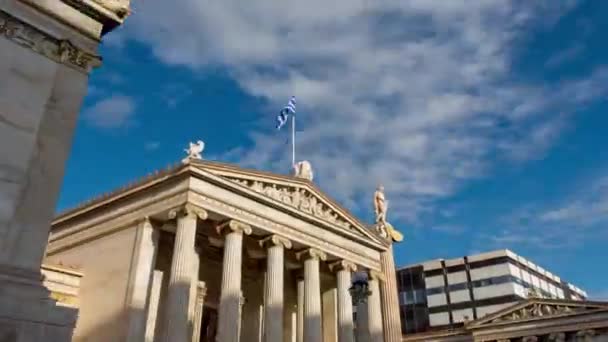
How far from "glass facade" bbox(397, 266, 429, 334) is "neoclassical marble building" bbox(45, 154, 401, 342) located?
137ft

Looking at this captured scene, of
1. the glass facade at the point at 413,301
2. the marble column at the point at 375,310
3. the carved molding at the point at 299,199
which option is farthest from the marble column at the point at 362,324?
the glass facade at the point at 413,301

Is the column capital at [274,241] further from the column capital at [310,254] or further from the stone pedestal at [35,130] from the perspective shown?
the stone pedestal at [35,130]

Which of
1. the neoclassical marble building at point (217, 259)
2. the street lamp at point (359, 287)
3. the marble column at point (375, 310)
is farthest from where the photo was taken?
the marble column at point (375, 310)

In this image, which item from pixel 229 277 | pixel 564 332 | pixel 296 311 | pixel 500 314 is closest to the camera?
pixel 229 277

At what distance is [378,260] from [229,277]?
13086 millimetres

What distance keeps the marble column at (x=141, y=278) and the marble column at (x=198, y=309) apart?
4.75 m

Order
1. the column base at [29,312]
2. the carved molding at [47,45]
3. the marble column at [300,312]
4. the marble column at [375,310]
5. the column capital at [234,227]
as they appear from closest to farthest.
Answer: the column base at [29,312]
the carved molding at [47,45]
the column capital at [234,227]
the marble column at [375,310]
the marble column at [300,312]

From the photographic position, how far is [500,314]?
42.0 m

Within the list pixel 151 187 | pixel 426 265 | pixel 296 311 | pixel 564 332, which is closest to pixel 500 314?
pixel 564 332

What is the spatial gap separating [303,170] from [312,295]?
27.6 ft

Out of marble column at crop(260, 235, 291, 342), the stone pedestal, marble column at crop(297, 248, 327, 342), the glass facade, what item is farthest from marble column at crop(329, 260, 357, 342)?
the glass facade

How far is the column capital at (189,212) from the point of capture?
86.4 ft

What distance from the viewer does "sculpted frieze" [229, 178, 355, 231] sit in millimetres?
30661

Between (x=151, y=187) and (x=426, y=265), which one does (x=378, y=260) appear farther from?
(x=426, y=265)
